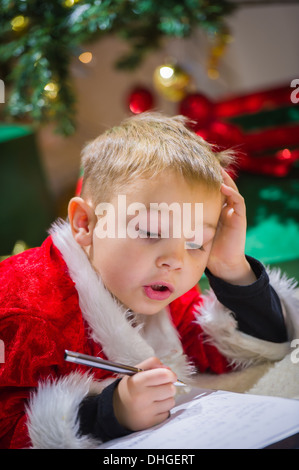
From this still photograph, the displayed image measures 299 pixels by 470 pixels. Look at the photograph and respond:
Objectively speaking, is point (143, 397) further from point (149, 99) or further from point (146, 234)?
point (149, 99)

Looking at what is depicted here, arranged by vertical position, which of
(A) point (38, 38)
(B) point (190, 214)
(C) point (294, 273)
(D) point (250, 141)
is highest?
(A) point (38, 38)

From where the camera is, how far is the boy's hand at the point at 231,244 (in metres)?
0.66

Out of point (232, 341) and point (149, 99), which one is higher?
point (149, 99)

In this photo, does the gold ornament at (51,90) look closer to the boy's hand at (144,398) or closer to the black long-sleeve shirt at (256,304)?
the black long-sleeve shirt at (256,304)

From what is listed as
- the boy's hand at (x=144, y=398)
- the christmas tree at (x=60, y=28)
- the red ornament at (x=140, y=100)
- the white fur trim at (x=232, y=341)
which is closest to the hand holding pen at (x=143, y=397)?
the boy's hand at (x=144, y=398)

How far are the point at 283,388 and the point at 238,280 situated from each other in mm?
150

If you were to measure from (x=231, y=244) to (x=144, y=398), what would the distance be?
26 cm

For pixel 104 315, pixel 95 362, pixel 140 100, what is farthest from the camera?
pixel 140 100

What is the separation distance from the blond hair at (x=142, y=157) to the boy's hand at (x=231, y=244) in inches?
1.9

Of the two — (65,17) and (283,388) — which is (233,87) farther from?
(283,388)

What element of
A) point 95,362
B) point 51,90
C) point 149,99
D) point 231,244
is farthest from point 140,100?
point 95,362

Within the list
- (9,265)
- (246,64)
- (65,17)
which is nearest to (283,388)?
(9,265)

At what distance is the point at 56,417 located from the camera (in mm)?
501

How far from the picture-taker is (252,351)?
0.71 metres
